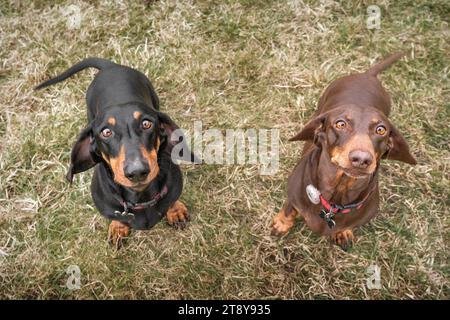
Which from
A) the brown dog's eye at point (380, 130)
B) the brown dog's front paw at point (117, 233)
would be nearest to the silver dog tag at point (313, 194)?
the brown dog's eye at point (380, 130)

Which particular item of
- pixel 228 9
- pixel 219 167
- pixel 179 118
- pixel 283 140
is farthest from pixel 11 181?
pixel 228 9

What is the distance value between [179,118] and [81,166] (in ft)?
5.50

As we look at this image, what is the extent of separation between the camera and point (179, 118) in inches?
188

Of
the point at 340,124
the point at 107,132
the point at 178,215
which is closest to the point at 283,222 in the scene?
the point at 178,215

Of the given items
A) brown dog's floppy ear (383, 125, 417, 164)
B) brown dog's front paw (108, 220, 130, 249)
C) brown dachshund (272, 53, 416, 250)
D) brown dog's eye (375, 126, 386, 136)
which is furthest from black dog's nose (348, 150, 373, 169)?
brown dog's front paw (108, 220, 130, 249)

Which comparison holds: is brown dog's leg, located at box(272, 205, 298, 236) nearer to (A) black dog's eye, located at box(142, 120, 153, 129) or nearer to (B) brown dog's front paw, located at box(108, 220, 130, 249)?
(B) brown dog's front paw, located at box(108, 220, 130, 249)

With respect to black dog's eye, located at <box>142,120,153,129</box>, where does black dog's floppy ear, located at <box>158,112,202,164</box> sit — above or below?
below

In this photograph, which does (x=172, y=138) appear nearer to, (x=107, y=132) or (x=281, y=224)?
(x=107, y=132)

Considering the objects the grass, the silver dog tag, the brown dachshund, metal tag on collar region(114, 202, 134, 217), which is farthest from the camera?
the grass

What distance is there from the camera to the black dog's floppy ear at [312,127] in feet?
9.95

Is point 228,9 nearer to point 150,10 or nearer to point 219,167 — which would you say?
point 150,10

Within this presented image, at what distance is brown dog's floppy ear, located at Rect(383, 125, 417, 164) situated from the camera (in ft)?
9.52

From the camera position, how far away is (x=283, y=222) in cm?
400

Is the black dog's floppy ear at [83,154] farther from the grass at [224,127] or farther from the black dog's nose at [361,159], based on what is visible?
the black dog's nose at [361,159]
